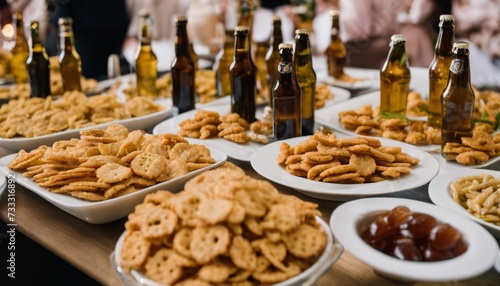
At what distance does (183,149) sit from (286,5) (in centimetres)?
376

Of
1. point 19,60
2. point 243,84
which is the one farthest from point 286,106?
point 19,60

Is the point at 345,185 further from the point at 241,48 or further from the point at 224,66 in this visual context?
the point at 224,66

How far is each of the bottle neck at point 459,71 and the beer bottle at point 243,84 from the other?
667 millimetres

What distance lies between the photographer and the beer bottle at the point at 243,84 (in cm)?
179

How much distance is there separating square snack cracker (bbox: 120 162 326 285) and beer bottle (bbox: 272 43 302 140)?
25.2 inches

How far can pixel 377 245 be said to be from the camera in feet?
3.08

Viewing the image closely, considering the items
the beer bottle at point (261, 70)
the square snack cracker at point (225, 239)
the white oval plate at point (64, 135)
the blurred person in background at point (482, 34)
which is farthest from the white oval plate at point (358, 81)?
the blurred person in background at point (482, 34)

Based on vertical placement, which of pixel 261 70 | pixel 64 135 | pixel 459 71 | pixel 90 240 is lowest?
pixel 90 240

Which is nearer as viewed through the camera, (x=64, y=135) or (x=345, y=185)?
(x=345, y=185)

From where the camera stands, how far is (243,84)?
1811 millimetres

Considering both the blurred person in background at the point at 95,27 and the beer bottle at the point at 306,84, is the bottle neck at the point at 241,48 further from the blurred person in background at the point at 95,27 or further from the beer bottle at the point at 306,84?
the blurred person in background at the point at 95,27

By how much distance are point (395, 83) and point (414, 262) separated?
1.01m

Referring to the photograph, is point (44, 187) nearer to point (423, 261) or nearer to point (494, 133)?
point (423, 261)

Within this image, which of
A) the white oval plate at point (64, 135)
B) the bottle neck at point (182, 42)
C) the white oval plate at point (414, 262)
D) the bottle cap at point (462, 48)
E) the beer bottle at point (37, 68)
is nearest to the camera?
the white oval plate at point (414, 262)
